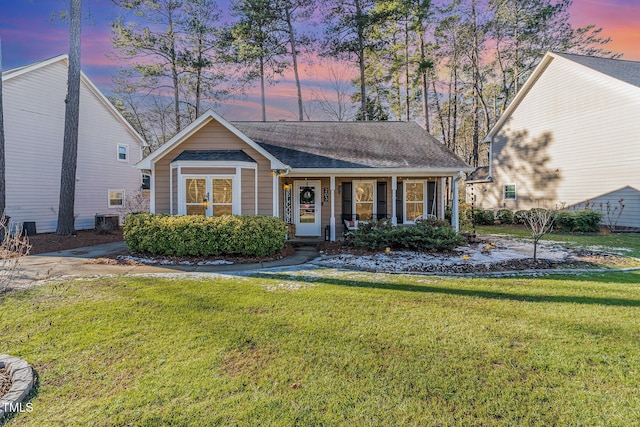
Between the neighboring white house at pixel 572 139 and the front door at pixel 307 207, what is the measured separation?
45.5 feet

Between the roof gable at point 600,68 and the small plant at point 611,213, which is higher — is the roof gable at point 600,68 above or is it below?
above

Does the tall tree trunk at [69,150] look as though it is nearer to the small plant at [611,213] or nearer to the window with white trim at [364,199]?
the window with white trim at [364,199]

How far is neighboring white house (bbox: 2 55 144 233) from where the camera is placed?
13.3 metres

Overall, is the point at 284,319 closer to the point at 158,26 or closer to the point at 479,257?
the point at 479,257

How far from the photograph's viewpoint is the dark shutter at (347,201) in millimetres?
12064

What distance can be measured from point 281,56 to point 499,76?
1958 cm

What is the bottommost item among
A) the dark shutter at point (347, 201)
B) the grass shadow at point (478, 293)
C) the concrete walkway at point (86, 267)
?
the grass shadow at point (478, 293)

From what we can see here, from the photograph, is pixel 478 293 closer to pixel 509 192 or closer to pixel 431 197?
pixel 431 197

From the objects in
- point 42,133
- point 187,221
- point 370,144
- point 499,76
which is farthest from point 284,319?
point 499,76

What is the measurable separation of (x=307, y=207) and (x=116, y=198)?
13.3 metres

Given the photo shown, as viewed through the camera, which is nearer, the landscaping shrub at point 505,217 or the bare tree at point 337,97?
the landscaping shrub at point 505,217

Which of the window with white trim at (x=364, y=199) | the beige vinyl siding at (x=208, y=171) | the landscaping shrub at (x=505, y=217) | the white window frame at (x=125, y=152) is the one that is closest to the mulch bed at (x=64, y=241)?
the beige vinyl siding at (x=208, y=171)

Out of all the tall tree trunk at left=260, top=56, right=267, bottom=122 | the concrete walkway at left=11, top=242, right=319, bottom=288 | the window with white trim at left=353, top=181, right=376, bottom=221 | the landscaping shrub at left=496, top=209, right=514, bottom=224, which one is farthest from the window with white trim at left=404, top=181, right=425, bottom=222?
the tall tree trunk at left=260, top=56, right=267, bottom=122

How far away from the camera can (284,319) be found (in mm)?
4188
